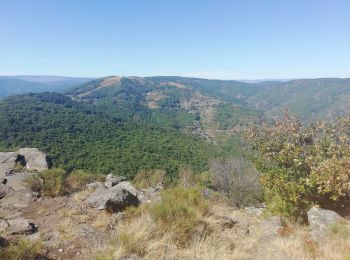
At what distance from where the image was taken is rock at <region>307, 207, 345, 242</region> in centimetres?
662

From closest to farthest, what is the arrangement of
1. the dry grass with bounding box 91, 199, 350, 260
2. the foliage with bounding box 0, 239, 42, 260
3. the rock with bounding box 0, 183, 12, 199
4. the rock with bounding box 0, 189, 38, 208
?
the foliage with bounding box 0, 239, 42, 260, the dry grass with bounding box 91, 199, 350, 260, the rock with bounding box 0, 189, 38, 208, the rock with bounding box 0, 183, 12, 199

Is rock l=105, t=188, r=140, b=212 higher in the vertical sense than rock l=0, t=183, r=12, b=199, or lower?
higher

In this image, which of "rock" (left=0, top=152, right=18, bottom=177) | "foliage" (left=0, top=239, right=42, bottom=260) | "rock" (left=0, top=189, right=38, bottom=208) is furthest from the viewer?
"rock" (left=0, top=152, right=18, bottom=177)

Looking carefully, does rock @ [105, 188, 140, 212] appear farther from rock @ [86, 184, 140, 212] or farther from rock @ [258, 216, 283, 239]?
rock @ [258, 216, 283, 239]

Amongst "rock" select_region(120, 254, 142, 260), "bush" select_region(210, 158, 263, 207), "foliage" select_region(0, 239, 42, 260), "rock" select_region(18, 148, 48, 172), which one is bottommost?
"bush" select_region(210, 158, 263, 207)

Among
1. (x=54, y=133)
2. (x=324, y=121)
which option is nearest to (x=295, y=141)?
(x=324, y=121)

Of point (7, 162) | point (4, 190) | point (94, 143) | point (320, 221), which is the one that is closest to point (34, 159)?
point (7, 162)

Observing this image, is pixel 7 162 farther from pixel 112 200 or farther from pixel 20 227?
pixel 20 227

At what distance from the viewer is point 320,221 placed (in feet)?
23.8

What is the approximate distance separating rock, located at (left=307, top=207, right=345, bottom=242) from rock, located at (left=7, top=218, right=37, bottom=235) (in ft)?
18.2

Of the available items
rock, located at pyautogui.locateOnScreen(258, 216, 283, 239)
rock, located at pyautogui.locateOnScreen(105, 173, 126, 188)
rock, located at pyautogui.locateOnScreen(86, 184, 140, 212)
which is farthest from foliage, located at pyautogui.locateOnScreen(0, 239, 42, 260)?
rock, located at pyautogui.locateOnScreen(105, 173, 126, 188)

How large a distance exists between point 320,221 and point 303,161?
3.13 m

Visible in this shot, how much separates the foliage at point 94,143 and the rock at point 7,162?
33.8 meters

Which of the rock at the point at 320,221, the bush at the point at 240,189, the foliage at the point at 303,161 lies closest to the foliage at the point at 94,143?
the bush at the point at 240,189
